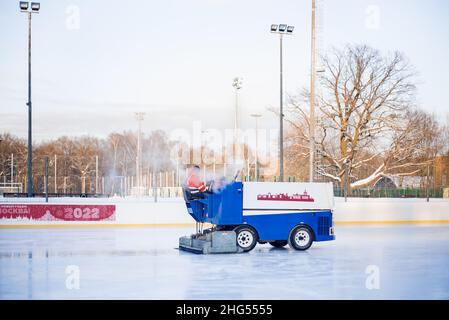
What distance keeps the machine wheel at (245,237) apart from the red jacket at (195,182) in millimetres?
1356

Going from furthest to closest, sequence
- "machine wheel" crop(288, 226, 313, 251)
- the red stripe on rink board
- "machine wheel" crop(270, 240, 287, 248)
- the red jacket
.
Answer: the red stripe on rink board < "machine wheel" crop(270, 240, 287, 248) < "machine wheel" crop(288, 226, 313, 251) < the red jacket

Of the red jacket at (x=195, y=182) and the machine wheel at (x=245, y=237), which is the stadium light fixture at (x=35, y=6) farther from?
the machine wheel at (x=245, y=237)

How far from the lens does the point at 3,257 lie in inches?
610

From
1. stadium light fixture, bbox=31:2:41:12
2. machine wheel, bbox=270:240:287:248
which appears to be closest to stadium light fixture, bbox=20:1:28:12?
stadium light fixture, bbox=31:2:41:12

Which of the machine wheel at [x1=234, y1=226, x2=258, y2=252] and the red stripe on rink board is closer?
the machine wheel at [x1=234, y1=226, x2=258, y2=252]

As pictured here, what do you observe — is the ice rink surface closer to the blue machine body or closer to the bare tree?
the blue machine body

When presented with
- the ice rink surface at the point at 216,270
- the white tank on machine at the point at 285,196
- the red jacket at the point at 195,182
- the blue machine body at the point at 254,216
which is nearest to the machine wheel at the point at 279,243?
the ice rink surface at the point at 216,270

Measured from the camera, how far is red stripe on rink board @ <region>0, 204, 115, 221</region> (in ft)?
83.7

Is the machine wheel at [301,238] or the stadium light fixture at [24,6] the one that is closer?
the machine wheel at [301,238]

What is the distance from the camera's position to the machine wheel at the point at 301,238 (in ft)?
57.3

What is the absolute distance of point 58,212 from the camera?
2570 centimetres

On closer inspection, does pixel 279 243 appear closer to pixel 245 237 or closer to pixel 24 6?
pixel 245 237
